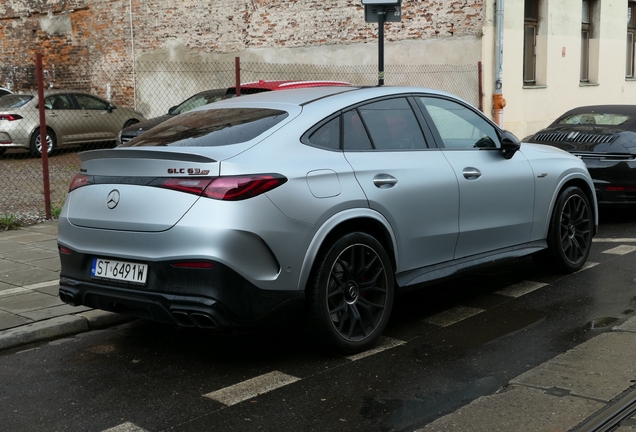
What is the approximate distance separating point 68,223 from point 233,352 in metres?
1.34

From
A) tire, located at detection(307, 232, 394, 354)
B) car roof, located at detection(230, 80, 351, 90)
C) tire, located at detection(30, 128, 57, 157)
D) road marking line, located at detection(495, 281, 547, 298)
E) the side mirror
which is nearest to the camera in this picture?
tire, located at detection(307, 232, 394, 354)

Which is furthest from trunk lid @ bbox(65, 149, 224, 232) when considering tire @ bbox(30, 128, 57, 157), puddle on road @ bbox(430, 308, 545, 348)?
tire @ bbox(30, 128, 57, 157)

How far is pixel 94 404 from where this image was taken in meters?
4.51

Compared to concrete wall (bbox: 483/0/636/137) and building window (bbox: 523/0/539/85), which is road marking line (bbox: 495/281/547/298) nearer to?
concrete wall (bbox: 483/0/636/137)

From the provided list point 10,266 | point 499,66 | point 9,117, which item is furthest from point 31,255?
point 499,66

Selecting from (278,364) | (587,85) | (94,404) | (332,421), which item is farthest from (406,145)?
(587,85)

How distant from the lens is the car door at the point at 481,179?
606 centimetres

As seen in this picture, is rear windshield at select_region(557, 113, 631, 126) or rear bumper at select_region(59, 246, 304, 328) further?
rear windshield at select_region(557, 113, 631, 126)

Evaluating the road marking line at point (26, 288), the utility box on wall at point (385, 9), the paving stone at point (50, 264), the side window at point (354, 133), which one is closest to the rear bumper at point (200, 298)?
the side window at point (354, 133)

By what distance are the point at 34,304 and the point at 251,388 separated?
2.56 m

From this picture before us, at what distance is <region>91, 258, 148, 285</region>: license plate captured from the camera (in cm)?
483

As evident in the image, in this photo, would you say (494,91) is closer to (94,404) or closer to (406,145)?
(406,145)

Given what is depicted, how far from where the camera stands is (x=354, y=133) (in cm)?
550

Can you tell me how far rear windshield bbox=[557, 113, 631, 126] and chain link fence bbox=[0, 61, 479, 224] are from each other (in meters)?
6.28
